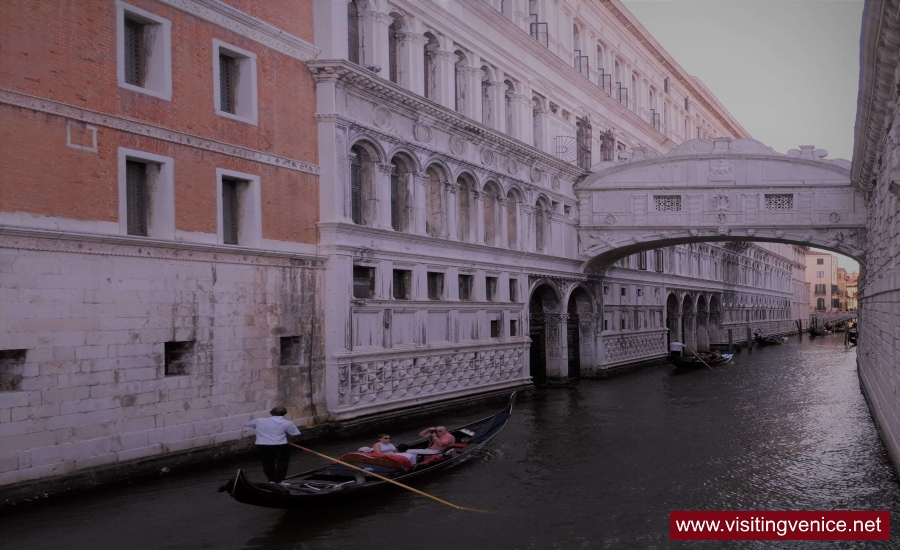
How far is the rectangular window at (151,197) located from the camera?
1335cm

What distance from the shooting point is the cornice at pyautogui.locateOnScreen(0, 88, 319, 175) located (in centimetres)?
1143

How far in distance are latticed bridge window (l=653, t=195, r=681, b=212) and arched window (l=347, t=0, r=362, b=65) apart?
12.6 metres

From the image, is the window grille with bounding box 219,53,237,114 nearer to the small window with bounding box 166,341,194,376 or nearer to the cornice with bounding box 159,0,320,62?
the cornice with bounding box 159,0,320,62

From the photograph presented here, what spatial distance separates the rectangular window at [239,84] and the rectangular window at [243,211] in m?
1.14

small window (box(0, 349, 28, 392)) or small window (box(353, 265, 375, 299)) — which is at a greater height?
small window (box(353, 265, 375, 299))

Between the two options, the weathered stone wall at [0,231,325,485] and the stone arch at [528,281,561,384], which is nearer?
the weathered stone wall at [0,231,325,485]

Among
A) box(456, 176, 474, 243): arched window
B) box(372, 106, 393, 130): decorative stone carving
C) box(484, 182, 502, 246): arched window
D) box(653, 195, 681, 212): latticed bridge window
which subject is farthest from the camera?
box(653, 195, 681, 212): latticed bridge window

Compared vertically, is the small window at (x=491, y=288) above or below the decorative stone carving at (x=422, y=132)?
below

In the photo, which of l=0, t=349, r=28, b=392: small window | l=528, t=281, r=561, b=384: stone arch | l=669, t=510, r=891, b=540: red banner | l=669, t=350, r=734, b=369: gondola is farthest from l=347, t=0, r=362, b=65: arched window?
l=669, t=350, r=734, b=369: gondola

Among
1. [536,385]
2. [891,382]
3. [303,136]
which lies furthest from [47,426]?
[536,385]

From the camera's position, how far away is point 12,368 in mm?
11266

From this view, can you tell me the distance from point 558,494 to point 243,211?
296 inches

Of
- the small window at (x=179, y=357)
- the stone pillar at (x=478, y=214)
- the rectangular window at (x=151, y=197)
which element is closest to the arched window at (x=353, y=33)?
the stone pillar at (x=478, y=214)

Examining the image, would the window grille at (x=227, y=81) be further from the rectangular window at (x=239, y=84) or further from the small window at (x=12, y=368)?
the small window at (x=12, y=368)
